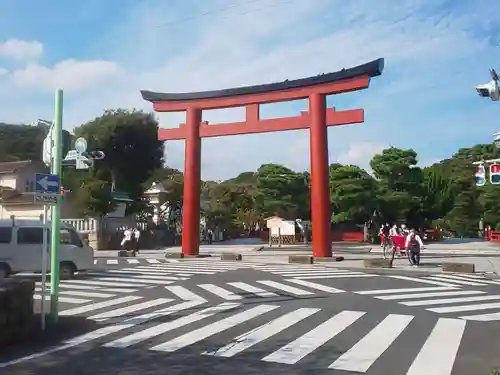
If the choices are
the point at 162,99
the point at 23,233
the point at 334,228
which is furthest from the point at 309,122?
the point at 334,228

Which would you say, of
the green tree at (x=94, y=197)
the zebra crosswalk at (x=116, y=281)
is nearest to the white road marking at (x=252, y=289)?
the zebra crosswalk at (x=116, y=281)

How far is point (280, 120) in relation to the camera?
2389 centimetres

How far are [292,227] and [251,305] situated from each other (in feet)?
99.1

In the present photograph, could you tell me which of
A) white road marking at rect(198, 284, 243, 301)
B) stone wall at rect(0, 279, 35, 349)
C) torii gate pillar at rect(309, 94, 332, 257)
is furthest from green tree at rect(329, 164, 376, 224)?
stone wall at rect(0, 279, 35, 349)

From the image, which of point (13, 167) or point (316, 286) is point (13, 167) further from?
point (316, 286)

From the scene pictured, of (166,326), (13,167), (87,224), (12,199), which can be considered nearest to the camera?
(166,326)

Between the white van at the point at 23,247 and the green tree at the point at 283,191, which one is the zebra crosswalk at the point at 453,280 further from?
the green tree at the point at 283,191

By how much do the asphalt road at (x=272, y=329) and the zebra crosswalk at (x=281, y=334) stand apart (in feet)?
0.05

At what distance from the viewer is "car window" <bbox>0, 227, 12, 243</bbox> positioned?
47.3ft

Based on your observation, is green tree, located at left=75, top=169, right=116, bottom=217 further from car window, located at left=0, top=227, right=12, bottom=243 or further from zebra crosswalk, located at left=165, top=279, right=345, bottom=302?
zebra crosswalk, located at left=165, top=279, right=345, bottom=302

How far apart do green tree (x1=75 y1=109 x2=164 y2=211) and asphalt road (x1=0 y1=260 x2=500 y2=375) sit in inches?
1168

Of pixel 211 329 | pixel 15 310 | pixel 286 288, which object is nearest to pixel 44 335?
pixel 15 310

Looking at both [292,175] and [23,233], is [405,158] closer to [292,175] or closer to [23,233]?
[292,175]

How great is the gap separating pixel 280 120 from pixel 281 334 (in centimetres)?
1666
